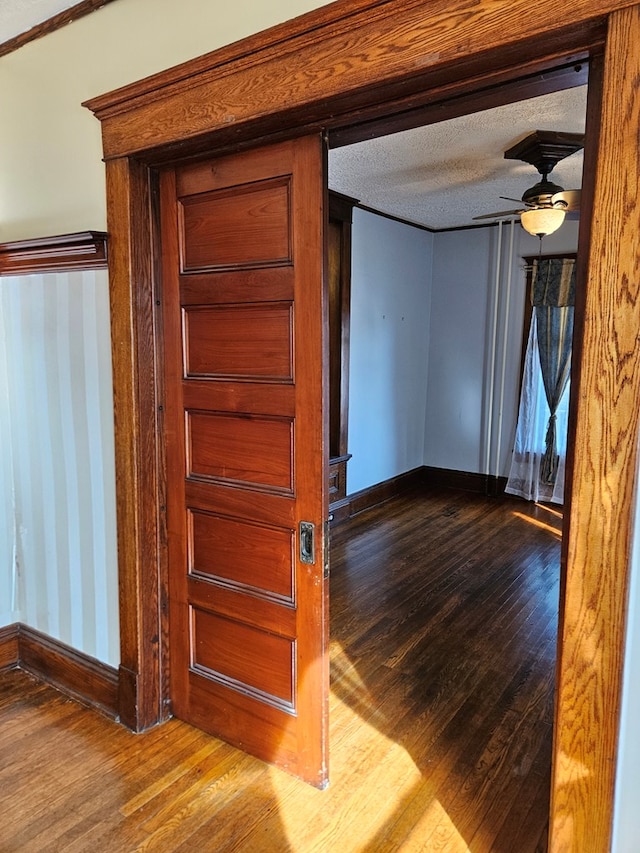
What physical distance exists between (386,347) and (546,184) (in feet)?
7.65

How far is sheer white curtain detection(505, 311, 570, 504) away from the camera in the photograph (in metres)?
5.52

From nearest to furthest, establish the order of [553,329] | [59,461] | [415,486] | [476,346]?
[59,461]
[553,329]
[476,346]
[415,486]

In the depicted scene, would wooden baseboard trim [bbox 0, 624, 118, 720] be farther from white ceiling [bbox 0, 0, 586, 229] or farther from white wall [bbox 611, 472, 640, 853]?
white ceiling [bbox 0, 0, 586, 229]

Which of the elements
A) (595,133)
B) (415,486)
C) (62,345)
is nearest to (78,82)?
(62,345)

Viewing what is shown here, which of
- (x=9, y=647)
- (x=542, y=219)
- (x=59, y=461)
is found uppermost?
(x=542, y=219)

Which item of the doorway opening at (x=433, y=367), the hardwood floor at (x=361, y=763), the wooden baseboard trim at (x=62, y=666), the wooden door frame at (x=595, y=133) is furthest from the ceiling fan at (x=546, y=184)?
the wooden baseboard trim at (x=62, y=666)

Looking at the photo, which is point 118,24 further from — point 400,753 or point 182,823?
point 400,753

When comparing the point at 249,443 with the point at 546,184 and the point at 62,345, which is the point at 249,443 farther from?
the point at 546,184

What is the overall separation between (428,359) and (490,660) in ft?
13.1

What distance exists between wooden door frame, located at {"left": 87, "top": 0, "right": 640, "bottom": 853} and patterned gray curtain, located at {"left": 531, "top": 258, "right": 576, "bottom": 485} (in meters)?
4.28

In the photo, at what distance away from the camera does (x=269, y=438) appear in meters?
1.96

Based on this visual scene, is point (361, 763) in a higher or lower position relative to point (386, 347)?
lower

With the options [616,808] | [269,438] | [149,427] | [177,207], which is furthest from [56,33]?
[616,808]

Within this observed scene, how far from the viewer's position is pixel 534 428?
5.58 m
